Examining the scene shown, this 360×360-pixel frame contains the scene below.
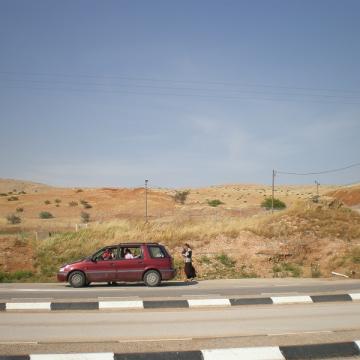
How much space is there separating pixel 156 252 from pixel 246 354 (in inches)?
515

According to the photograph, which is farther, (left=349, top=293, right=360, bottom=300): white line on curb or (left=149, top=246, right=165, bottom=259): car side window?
(left=149, top=246, right=165, bottom=259): car side window

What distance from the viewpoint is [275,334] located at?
9.88 metres

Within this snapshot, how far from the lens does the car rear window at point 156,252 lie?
68.9 ft

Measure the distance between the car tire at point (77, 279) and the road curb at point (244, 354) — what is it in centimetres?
1259

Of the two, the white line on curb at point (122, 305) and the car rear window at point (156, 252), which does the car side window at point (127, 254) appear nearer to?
the car rear window at point (156, 252)

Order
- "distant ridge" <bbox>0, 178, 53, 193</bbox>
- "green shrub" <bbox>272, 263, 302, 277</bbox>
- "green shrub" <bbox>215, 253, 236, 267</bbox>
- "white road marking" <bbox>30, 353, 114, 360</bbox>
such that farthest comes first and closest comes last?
1. "distant ridge" <bbox>0, 178, 53, 193</bbox>
2. "green shrub" <bbox>215, 253, 236, 267</bbox>
3. "green shrub" <bbox>272, 263, 302, 277</bbox>
4. "white road marking" <bbox>30, 353, 114, 360</bbox>

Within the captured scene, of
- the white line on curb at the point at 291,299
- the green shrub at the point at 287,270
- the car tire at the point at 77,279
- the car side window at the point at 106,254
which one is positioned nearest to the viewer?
the white line on curb at the point at 291,299

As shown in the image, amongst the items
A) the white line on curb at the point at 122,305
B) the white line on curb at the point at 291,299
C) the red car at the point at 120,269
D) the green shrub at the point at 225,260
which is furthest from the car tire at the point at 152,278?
the green shrub at the point at 225,260

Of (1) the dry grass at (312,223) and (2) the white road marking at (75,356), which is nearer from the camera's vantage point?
(2) the white road marking at (75,356)

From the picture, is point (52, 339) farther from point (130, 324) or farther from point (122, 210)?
point (122, 210)

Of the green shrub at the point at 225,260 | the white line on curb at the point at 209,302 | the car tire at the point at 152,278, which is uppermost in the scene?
the white line on curb at the point at 209,302

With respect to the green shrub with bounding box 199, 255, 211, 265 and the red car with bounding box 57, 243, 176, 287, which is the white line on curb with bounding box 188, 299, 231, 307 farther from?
the green shrub with bounding box 199, 255, 211, 265

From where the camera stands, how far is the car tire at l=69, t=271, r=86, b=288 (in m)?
20.4

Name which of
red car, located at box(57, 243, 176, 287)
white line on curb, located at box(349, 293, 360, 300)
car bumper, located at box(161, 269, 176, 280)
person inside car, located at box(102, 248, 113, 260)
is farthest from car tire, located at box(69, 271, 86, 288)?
white line on curb, located at box(349, 293, 360, 300)
